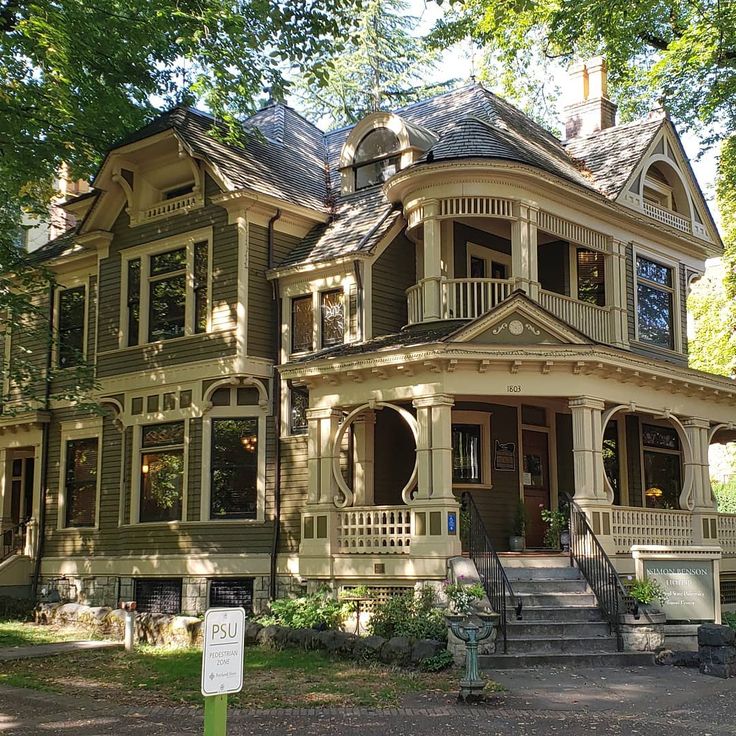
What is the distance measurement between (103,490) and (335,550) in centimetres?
661

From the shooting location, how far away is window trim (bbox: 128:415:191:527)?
1888cm

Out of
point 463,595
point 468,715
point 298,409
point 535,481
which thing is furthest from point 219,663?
point 535,481

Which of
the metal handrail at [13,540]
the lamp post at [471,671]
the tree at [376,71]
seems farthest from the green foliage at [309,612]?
the tree at [376,71]

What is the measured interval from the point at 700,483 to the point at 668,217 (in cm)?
605

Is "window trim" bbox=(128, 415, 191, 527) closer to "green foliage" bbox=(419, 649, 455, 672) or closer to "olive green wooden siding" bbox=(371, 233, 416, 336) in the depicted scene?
"olive green wooden siding" bbox=(371, 233, 416, 336)

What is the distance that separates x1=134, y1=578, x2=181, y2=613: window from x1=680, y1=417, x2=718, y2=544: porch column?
9715 mm

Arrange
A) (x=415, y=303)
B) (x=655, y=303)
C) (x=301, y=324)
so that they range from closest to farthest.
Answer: (x=415, y=303) < (x=301, y=324) < (x=655, y=303)

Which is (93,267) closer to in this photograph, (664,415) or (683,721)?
(664,415)

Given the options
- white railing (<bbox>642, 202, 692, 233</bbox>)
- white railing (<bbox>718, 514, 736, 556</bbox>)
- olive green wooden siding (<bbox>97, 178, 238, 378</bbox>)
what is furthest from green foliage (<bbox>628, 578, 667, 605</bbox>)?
white railing (<bbox>642, 202, 692, 233</bbox>)

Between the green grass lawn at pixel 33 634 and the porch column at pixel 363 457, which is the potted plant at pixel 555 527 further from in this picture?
the green grass lawn at pixel 33 634

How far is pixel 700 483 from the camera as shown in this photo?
59.5 feet

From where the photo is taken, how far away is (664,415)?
1756cm

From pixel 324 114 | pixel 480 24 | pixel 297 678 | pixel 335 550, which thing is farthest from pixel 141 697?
pixel 324 114

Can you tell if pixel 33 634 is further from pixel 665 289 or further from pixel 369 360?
pixel 665 289
